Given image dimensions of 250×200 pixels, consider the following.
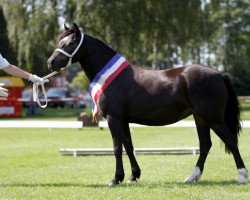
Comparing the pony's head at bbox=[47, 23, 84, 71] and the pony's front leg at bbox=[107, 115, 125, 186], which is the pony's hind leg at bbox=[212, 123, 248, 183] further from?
the pony's head at bbox=[47, 23, 84, 71]

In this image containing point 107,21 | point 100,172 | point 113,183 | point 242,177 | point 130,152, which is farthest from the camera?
point 107,21

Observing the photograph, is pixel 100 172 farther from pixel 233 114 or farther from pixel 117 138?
pixel 233 114

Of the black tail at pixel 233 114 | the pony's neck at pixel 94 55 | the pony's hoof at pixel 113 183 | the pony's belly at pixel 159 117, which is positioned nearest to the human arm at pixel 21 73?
the pony's neck at pixel 94 55

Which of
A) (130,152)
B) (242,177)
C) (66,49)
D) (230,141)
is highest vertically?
(66,49)

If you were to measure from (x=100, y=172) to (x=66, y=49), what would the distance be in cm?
318

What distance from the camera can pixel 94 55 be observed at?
33.2ft

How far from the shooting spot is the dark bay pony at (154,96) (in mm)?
9539

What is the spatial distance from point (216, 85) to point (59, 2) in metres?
30.7

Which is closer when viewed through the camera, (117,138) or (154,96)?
(154,96)

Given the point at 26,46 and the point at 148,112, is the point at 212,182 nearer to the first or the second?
the point at 148,112

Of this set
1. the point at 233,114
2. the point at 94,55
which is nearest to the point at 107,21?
the point at 94,55

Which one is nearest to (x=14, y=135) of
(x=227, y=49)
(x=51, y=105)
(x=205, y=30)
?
(x=205, y=30)

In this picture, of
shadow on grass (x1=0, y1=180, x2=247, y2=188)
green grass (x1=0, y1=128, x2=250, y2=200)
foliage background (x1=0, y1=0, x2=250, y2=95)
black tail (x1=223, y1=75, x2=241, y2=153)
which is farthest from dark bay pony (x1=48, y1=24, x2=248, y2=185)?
foliage background (x1=0, y1=0, x2=250, y2=95)

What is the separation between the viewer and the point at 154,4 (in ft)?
128
